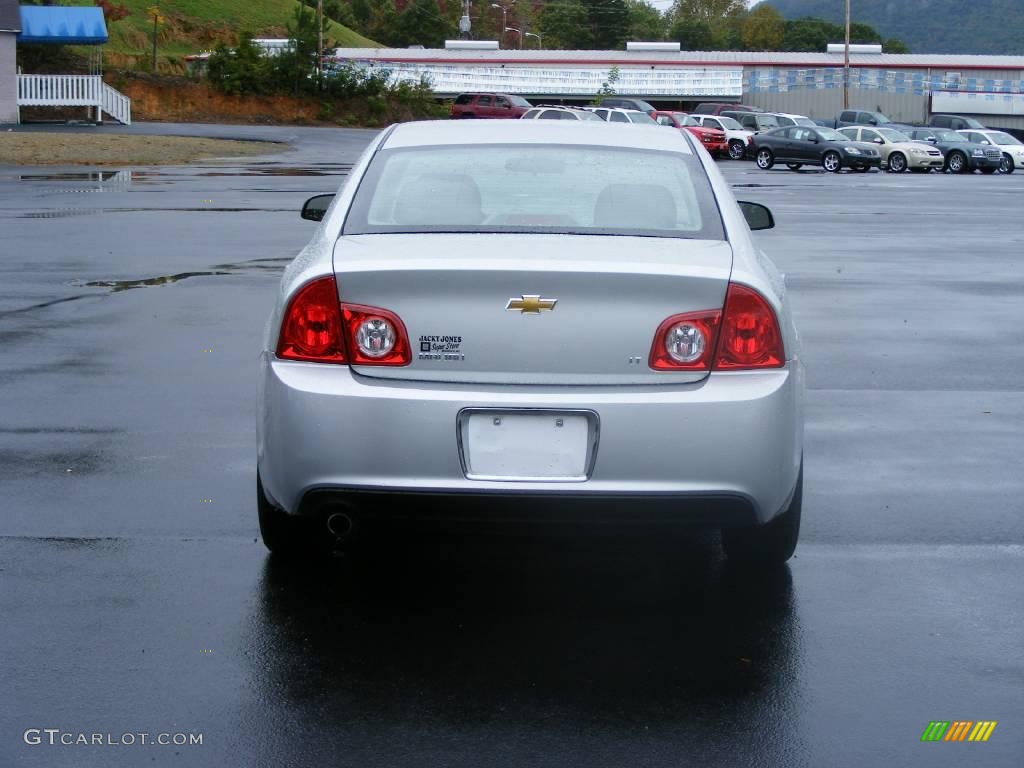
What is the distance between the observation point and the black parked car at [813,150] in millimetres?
43438

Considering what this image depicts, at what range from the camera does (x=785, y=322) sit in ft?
15.8

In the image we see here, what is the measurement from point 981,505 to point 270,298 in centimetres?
737

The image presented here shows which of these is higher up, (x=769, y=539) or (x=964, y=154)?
(x=964, y=154)

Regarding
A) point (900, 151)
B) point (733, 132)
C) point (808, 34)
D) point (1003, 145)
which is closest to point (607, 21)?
point (808, 34)

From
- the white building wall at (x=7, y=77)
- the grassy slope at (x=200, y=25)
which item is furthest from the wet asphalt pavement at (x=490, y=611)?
the grassy slope at (x=200, y=25)

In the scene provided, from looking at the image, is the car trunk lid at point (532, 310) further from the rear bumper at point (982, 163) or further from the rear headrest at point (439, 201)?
the rear bumper at point (982, 163)

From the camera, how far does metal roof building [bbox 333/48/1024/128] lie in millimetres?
84188

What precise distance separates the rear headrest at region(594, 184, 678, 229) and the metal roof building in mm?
78760

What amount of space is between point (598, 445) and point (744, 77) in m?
84.9

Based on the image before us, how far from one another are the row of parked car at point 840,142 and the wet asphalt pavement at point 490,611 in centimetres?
3118

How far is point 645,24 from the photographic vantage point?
170250 millimetres

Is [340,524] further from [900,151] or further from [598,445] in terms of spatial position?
[900,151]

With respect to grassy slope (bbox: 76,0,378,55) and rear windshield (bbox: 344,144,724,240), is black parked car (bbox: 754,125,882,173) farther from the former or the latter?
grassy slope (bbox: 76,0,378,55)

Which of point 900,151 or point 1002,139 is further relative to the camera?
point 1002,139
